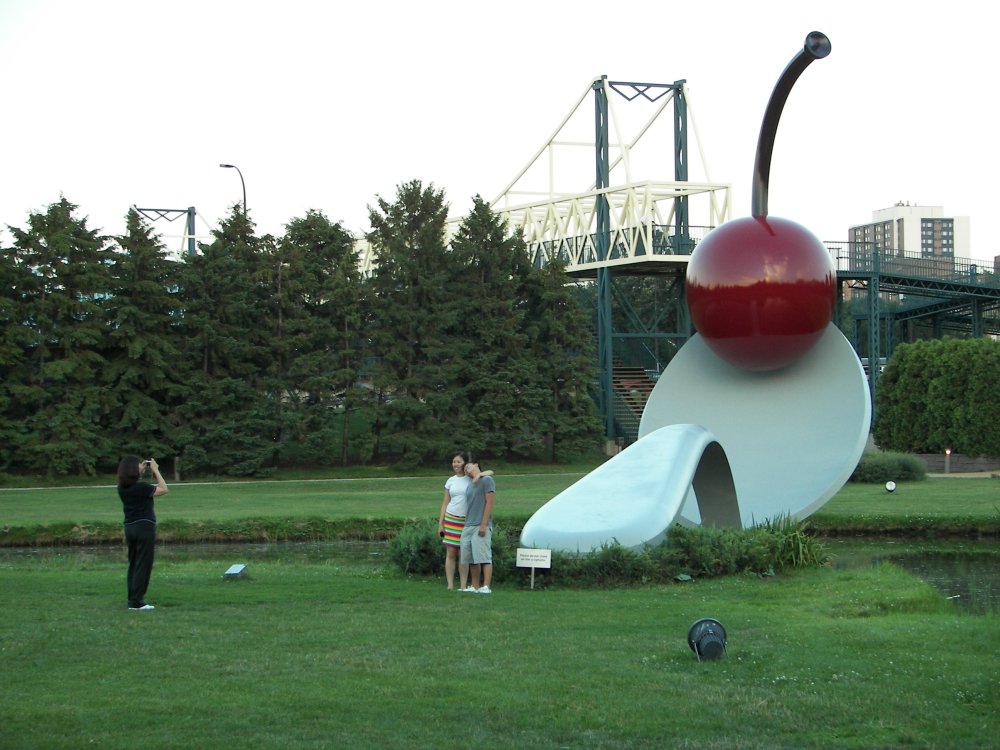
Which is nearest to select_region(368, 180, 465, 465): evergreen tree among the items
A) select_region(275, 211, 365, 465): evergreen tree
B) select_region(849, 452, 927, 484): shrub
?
select_region(275, 211, 365, 465): evergreen tree

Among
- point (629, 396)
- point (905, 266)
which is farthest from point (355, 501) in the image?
point (905, 266)

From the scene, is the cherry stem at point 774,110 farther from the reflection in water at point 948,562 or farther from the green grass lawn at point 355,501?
the green grass lawn at point 355,501

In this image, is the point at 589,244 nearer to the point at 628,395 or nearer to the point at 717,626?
the point at 628,395

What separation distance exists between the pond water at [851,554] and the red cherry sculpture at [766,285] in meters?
3.34

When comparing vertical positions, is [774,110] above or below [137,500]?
above

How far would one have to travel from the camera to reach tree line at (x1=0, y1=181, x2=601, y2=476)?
3581cm

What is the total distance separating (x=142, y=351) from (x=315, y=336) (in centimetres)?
565

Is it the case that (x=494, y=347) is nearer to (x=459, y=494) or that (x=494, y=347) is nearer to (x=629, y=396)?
(x=629, y=396)

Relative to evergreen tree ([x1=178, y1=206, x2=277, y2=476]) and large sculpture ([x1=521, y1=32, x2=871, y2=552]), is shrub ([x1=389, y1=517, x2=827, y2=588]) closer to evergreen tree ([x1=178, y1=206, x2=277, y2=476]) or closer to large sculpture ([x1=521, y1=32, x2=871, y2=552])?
large sculpture ([x1=521, y1=32, x2=871, y2=552])

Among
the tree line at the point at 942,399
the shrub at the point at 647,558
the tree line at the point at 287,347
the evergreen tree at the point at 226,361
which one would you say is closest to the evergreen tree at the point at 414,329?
the tree line at the point at 287,347

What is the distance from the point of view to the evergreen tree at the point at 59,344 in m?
34.8

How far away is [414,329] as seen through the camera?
41.0 meters

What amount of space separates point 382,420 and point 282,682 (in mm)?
32693

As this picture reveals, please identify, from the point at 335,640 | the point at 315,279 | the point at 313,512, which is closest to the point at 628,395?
the point at 315,279
